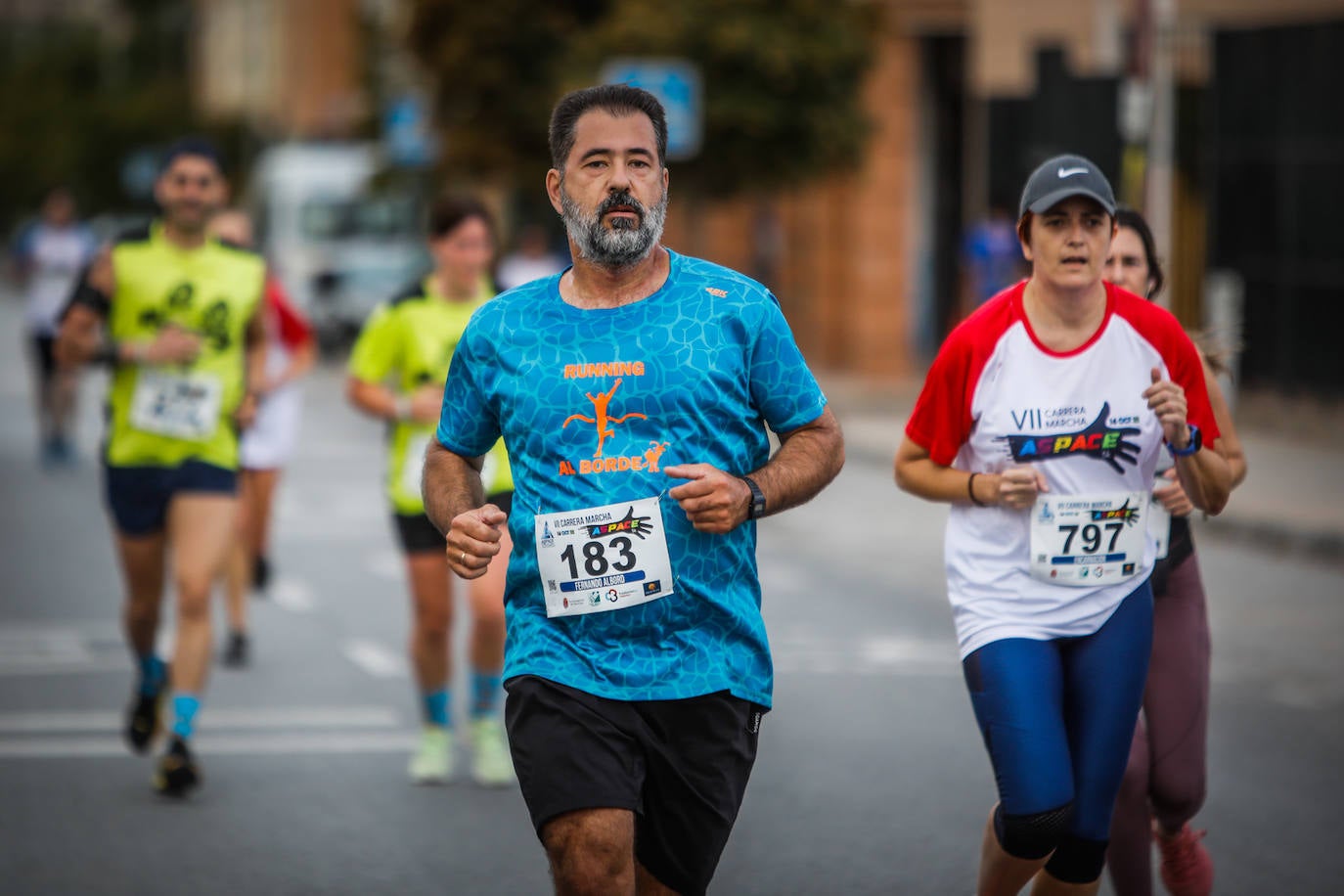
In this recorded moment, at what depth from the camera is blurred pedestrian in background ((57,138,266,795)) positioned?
8.12 meters

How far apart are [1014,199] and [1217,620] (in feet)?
48.1

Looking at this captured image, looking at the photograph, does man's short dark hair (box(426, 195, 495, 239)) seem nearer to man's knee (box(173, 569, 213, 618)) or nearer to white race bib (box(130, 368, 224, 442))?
white race bib (box(130, 368, 224, 442))

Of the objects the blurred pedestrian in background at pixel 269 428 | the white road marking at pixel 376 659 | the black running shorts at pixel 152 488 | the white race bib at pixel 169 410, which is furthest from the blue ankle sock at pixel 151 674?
the blurred pedestrian in background at pixel 269 428

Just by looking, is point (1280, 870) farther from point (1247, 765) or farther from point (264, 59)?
point (264, 59)

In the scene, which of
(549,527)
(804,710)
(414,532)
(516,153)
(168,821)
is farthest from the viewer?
(516,153)

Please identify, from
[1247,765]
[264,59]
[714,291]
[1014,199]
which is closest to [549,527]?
[714,291]

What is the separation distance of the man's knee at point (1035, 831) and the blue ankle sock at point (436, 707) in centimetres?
337

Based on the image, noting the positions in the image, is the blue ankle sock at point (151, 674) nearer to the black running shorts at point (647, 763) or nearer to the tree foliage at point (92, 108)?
the black running shorts at point (647, 763)

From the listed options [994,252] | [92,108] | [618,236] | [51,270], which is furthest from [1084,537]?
[92,108]

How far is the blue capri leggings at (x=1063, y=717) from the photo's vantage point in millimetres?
5148

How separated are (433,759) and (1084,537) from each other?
3.55 m

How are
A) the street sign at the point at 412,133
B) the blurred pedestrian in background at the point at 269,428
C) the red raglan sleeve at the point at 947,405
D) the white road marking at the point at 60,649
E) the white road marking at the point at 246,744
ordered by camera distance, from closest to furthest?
1. the red raglan sleeve at the point at 947,405
2. the white road marking at the point at 246,744
3. the white road marking at the point at 60,649
4. the blurred pedestrian in background at the point at 269,428
5. the street sign at the point at 412,133

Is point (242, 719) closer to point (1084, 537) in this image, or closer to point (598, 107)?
point (1084, 537)

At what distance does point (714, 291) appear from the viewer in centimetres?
466
